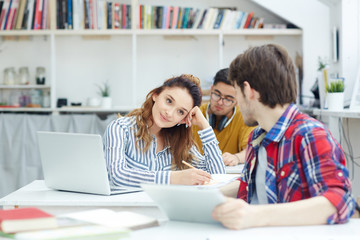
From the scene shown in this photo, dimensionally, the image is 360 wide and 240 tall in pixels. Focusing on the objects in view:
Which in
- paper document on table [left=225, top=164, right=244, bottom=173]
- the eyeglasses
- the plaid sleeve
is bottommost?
paper document on table [left=225, top=164, right=244, bottom=173]

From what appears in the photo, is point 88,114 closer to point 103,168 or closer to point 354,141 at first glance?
point 354,141

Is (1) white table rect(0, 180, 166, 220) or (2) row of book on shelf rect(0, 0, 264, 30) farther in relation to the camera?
(2) row of book on shelf rect(0, 0, 264, 30)

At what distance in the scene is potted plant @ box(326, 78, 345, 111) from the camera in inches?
144

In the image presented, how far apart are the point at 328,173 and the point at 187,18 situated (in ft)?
12.2

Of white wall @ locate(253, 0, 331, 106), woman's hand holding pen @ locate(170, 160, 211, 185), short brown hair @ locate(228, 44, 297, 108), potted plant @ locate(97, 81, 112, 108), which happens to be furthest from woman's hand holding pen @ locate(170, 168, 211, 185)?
white wall @ locate(253, 0, 331, 106)

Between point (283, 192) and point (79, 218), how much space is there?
58 cm

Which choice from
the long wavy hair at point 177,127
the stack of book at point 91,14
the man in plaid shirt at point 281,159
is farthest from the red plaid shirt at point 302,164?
the stack of book at point 91,14

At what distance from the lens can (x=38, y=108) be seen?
4.82 metres

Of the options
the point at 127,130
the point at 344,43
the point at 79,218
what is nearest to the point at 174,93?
the point at 127,130

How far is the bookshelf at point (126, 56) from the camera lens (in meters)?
5.08

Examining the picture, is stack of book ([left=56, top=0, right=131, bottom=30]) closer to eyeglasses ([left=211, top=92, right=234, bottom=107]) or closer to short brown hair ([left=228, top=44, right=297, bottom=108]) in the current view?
eyeglasses ([left=211, top=92, right=234, bottom=107])

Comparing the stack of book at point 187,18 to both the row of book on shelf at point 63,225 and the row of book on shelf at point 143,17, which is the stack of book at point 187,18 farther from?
the row of book on shelf at point 63,225

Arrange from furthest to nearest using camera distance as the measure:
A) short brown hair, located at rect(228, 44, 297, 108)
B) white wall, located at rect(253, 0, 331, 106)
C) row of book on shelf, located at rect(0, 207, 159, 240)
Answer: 1. white wall, located at rect(253, 0, 331, 106)
2. short brown hair, located at rect(228, 44, 297, 108)
3. row of book on shelf, located at rect(0, 207, 159, 240)

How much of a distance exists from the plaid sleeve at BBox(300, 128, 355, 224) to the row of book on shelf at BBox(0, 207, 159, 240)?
451 millimetres
